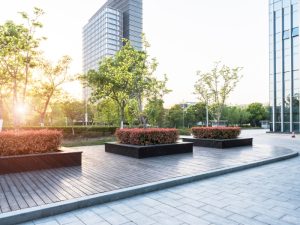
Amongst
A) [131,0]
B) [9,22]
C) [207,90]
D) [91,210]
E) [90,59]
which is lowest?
[91,210]

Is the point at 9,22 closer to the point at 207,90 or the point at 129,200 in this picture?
the point at 129,200

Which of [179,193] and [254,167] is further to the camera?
[254,167]

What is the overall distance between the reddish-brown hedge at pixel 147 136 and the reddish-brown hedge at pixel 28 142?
11.8 feet

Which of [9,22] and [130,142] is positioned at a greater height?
[9,22]

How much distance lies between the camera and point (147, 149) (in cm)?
1072

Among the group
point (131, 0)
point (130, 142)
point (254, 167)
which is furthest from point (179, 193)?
point (131, 0)

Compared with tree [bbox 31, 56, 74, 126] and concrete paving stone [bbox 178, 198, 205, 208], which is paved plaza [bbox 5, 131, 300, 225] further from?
tree [bbox 31, 56, 74, 126]

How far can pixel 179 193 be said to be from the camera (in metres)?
5.99

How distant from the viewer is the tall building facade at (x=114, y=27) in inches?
5059

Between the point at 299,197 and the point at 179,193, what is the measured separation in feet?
A: 9.20

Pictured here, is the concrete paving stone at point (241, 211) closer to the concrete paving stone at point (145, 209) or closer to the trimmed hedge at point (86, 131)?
the concrete paving stone at point (145, 209)

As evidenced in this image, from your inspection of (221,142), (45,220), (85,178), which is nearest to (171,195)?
(85,178)

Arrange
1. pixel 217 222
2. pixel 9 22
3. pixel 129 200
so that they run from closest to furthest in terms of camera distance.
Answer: pixel 217 222
pixel 129 200
pixel 9 22

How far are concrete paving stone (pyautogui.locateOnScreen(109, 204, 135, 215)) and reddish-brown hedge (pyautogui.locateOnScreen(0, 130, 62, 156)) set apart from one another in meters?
4.76
